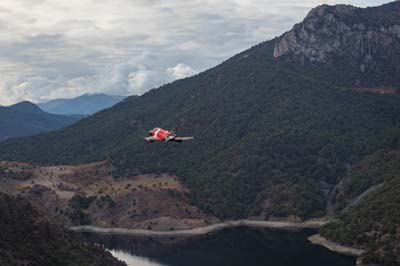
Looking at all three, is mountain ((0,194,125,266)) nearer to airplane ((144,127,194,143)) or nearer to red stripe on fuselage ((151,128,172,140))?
airplane ((144,127,194,143))

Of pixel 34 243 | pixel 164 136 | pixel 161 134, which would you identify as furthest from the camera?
pixel 34 243

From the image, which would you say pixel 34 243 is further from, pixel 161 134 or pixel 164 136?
pixel 164 136

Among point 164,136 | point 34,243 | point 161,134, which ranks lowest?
point 34,243

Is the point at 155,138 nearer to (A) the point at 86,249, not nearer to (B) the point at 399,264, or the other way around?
(A) the point at 86,249

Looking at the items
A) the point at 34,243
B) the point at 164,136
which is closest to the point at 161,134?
the point at 164,136

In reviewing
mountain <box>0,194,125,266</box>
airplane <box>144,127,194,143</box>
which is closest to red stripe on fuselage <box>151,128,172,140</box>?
airplane <box>144,127,194,143</box>

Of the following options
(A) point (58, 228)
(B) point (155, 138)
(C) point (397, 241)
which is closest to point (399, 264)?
(C) point (397, 241)

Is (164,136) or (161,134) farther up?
(161,134)

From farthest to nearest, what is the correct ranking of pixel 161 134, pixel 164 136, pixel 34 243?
pixel 34 243
pixel 161 134
pixel 164 136

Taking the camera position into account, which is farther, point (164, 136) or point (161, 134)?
point (161, 134)
